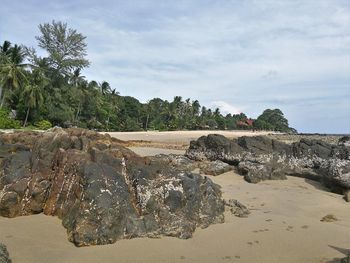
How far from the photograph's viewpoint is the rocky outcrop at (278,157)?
34.4 feet

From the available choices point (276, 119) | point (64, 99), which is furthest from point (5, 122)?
point (276, 119)

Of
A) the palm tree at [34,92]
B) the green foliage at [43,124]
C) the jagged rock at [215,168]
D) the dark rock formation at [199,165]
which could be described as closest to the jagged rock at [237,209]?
the dark rock formation at [199,165]

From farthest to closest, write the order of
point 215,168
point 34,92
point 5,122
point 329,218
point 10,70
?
point 34,92 → point 10,70 → point 5,122 → point 215,168 → point 329,218

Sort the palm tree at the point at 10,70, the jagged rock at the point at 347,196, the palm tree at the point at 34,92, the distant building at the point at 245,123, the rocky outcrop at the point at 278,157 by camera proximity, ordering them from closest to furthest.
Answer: the jagged rock at the point at 347,196, the rocky outcrop at the point at 278,157, the palm tree at the point at 10,70, the palm tree at the point at 34,92, the distant building at the point at 245,123

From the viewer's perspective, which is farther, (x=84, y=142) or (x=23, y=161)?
(x=84, y=142)

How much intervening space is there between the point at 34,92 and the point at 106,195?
148 ft

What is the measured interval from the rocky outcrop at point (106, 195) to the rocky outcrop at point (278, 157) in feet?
14.4

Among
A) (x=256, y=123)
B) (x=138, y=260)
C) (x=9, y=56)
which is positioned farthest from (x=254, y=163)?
(x=256, y=123)

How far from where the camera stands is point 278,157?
1287cm

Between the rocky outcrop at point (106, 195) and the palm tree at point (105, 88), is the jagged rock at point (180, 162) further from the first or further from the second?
the palm tree at point (105, 88)

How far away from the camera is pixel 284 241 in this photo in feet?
19.9

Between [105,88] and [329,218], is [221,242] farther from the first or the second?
[105,88]

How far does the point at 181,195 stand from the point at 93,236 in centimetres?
158

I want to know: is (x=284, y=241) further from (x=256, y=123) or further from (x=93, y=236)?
(x=256, y=123)
